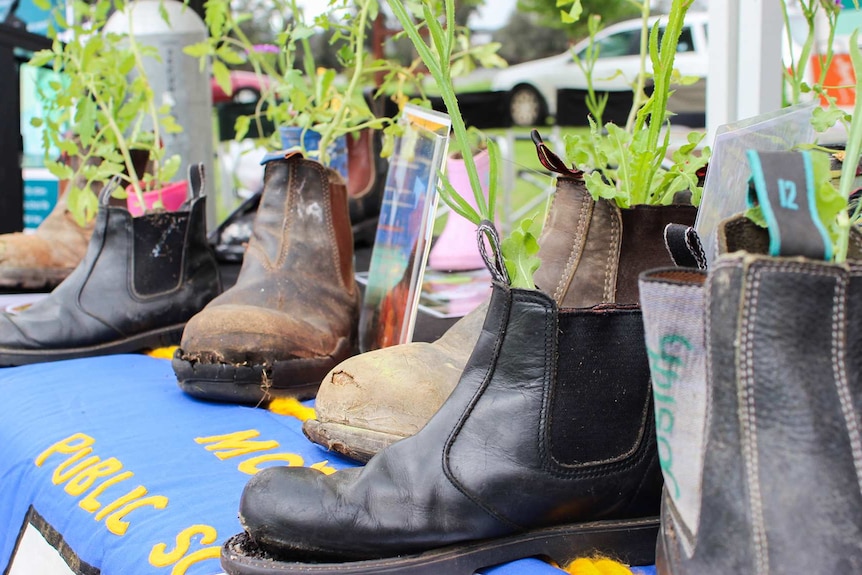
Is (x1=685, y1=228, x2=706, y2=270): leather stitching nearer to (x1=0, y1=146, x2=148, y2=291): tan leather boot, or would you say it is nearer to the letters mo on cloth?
the letters mo on cloth

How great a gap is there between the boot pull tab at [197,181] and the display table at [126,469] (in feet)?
1.22

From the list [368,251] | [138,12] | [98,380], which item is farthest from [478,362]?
[138,12]

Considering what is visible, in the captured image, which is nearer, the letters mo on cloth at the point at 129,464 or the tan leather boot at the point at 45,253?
the letters mo on cloth at the point at 129,464

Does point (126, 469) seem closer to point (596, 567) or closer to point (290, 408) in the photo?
point (290, 408)

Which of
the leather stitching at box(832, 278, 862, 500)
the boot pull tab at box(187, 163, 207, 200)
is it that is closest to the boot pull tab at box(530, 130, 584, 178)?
the leather stitching at box(832, 278, 862, 500)

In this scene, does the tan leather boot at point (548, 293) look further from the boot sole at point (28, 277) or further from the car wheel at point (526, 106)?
the car wheel at point (526, 106)

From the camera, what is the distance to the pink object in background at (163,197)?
5.38ft

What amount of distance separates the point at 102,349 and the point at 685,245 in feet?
3.64

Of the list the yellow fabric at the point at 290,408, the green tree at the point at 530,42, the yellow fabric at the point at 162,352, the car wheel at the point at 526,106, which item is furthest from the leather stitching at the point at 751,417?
the green tree at the point at 530,42

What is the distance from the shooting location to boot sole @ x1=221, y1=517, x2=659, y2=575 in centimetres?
62

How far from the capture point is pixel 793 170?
0.45m

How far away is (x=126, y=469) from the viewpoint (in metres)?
0.90

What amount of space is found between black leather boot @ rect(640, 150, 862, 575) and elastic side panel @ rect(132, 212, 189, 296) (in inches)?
45.8

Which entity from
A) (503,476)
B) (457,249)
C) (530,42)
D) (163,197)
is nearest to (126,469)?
(503,476)
